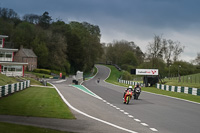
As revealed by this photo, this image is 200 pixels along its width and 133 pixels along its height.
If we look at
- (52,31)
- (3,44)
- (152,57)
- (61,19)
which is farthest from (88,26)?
(3,44)

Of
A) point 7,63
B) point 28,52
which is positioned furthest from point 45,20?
point 7,63

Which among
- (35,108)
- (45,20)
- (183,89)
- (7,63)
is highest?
(45,20)

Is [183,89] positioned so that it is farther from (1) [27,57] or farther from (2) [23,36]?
(2) [23,36]

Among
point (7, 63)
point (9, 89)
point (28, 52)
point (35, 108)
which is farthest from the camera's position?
point (28, 52)

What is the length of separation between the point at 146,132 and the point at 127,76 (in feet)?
296

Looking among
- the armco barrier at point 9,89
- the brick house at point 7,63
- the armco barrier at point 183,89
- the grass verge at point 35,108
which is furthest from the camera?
the brick house at point 7,63

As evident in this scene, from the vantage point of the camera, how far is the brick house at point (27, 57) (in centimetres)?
9500

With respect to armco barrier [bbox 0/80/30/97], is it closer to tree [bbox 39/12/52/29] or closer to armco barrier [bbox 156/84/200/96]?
armco barrier [bbox 156/84/200/96]

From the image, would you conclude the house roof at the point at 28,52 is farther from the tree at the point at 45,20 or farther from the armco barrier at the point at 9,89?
the armco barrier at the point at 9,89

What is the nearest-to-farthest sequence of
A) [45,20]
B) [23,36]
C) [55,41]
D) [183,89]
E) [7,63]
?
Answer: [183,89] < [7,63] < [23,36] < [55,41] < [45,20]

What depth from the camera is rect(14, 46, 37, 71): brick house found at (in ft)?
312

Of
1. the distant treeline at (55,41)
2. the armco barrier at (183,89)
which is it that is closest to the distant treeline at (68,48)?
the distant treeline at (55,41)

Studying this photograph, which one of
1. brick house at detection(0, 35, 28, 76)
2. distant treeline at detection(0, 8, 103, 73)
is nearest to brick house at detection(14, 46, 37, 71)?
distant treeline at detection(0, 8, 103, 73)

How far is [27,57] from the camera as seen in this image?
95.1m
